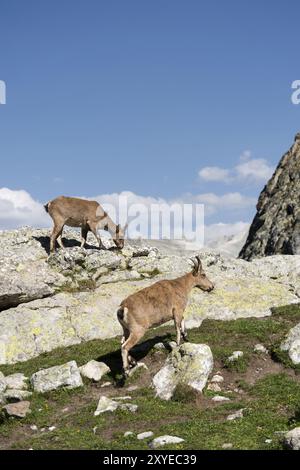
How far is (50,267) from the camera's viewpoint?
32.7 meters

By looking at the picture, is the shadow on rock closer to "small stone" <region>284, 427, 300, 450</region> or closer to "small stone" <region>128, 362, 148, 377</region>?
"small stone" <region>128, 362, 148, 377</region>

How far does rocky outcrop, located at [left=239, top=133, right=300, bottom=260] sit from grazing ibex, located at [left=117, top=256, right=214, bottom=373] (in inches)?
1564

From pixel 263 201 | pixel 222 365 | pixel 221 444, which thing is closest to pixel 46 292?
pixel 222 365

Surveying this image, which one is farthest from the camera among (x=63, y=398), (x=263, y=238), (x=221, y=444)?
(x=263, y=238)

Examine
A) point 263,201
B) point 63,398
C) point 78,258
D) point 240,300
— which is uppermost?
point 263,201

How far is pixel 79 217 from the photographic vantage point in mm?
34281

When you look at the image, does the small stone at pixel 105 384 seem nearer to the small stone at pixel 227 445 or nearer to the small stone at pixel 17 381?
the small stone at pixel 17 381

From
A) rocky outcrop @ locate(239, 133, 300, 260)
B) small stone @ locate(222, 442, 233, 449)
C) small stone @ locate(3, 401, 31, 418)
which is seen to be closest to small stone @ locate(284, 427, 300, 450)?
small stone @ locate(222, 442, 233, 449)

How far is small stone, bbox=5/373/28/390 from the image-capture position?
69.4 feet

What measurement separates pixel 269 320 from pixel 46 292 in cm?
1252

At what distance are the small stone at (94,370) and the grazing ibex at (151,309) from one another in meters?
1.12

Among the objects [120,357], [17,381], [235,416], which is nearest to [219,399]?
[235,416]

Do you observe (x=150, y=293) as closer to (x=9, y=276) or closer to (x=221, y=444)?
(x=221, y=444)

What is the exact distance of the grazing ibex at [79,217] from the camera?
3369 cm
